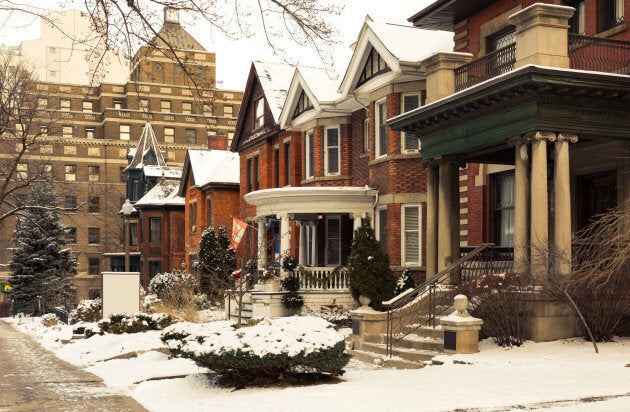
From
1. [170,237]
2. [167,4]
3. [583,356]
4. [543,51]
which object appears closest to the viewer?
[167,4]

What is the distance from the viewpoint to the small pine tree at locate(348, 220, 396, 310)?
62.1ft

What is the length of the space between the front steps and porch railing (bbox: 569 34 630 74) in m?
6.39

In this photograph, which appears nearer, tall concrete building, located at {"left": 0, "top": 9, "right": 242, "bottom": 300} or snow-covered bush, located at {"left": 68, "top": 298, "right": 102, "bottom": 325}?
snow-covered bush, located at {"left": 68, "top": 298, "right": 102, "bottom": 325}

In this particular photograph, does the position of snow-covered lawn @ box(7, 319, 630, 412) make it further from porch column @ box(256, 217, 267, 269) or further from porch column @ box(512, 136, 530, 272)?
porch column @ box(256, 217, 267, 269)

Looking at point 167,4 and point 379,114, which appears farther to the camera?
point 379,114

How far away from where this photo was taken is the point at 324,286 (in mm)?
26250

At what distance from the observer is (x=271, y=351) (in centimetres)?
1234

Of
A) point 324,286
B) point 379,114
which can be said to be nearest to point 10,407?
point 324,286

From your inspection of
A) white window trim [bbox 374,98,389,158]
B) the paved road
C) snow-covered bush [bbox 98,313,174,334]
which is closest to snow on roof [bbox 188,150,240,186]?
white window trim [bbox 374,98,389,158]

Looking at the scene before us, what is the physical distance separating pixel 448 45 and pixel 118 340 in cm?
1361

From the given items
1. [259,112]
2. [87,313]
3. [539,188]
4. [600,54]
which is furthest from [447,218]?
[259,112]

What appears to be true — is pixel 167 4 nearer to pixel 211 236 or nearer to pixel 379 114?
pixel 379 114

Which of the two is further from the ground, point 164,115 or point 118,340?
point 164,115

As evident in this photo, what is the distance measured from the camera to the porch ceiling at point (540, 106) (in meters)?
15.3
